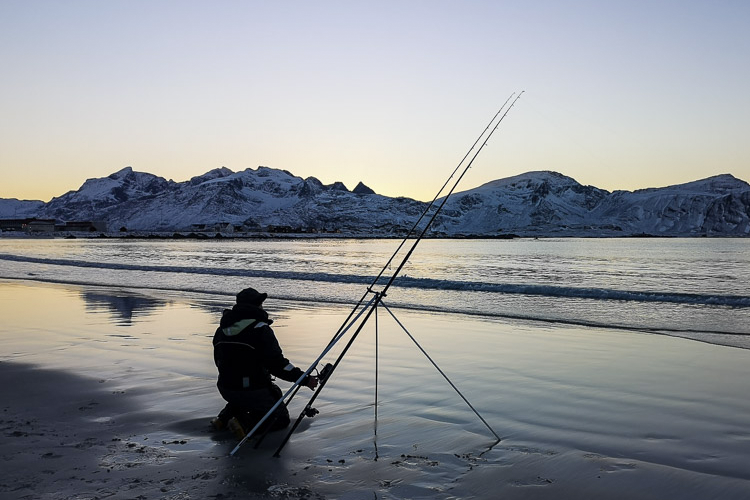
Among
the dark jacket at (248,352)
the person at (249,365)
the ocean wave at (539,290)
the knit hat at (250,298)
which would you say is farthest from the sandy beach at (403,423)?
the ocean wave at (539,290)

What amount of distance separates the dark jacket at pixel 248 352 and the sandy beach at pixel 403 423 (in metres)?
0.61

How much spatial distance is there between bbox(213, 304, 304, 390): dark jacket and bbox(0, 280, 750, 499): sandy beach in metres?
0.61

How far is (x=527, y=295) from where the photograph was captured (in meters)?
22.9

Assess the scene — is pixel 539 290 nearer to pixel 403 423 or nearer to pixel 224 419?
pixel 403 423

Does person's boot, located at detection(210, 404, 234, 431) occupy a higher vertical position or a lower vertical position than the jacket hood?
lower

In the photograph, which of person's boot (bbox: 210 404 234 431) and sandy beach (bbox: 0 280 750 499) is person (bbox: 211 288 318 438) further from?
sandy beach (bbox: 0 280 750 499)

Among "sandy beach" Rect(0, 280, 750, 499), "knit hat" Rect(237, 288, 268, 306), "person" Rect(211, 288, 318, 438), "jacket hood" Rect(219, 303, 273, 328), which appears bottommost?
"sandy beach" Rect(0, 280, 750, 499)

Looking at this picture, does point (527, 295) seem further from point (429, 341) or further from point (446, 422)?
point (446, 422)

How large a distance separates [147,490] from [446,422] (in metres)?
3.12

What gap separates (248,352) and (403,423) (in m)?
1.85

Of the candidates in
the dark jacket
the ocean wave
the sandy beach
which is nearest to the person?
the dark jacket

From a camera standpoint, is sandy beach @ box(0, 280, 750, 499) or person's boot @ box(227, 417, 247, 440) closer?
sandy beach @ box(0, 280, 750, 499)

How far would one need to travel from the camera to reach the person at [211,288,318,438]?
5684 mm

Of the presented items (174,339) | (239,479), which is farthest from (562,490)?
(174,339)
